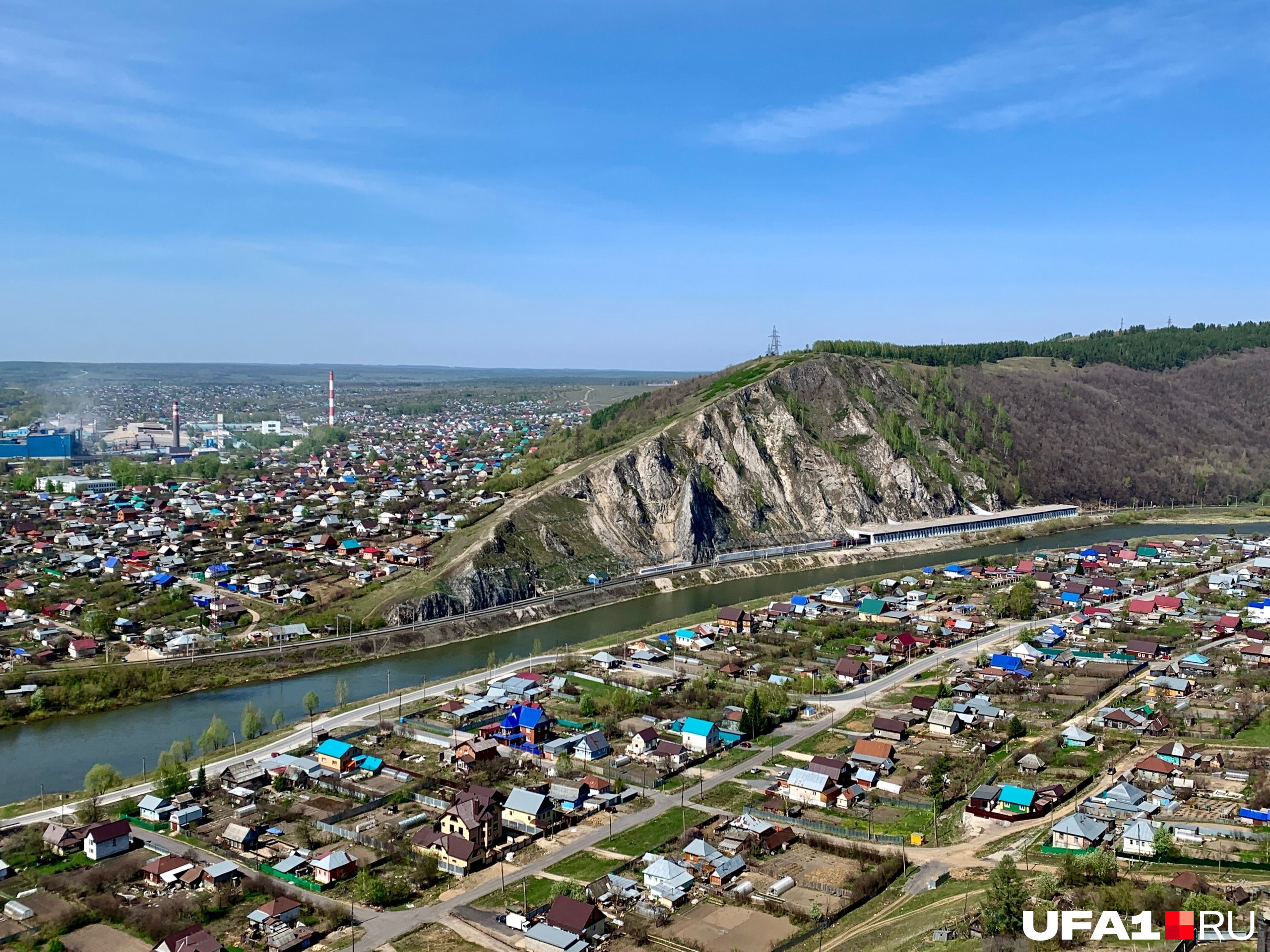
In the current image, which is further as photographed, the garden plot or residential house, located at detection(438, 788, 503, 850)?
residential house, located at detection(438, 788, 503, 850)

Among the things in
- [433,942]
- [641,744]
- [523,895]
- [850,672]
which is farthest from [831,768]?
[433,942]

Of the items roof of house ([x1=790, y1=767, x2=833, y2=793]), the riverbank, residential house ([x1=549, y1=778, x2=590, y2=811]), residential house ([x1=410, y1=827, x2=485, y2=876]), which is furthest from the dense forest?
residential house ([x1=410, y1=827, x2=485, y2=876])

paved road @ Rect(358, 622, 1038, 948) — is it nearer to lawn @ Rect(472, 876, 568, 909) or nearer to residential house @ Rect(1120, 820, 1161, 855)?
lawn @ Rect(472, 876, 568, 909)

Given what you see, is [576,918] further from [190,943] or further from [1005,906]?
[1005,906]

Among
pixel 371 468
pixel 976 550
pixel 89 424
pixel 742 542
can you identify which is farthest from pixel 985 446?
pixel 89 424

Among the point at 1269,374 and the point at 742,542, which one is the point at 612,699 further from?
the point at 1269,374

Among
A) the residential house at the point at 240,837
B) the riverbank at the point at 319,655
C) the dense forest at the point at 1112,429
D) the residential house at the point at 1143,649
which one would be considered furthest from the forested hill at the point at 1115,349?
the residential house at the point at 240,837

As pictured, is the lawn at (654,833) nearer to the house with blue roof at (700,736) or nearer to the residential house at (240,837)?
the house with blue roof at (700,736)
